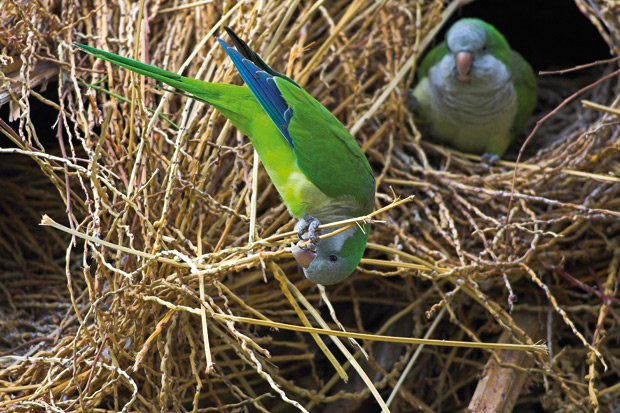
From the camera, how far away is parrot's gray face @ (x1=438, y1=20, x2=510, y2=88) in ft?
8.12

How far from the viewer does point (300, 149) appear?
163cm

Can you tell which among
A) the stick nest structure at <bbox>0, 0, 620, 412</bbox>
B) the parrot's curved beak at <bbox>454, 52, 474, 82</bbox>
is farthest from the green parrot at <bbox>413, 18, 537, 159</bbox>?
the stick nest structure at <bbox>0, 0, 620, 412</bbox>

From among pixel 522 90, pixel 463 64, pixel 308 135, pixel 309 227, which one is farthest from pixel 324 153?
pixel 522 90

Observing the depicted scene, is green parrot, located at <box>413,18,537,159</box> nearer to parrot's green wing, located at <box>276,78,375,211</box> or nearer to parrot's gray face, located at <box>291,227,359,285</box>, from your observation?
parrot's green wing, located at <box>276,78,375,211</box>

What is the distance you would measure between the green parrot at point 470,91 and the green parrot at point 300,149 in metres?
1.02

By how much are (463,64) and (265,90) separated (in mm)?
1205

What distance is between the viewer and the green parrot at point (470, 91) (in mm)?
2504

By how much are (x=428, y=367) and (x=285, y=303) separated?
26.0 inches

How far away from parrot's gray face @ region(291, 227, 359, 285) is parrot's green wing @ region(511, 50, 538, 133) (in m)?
1.55

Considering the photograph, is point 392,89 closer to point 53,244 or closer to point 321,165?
point 321,165

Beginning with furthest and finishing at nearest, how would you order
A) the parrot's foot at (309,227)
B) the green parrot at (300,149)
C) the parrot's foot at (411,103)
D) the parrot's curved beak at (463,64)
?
the parrot's foot at (411,103)
the parrot's curved beak at (463,64)
the green parrot at (300,149)
the parrot's foot at (309,227)

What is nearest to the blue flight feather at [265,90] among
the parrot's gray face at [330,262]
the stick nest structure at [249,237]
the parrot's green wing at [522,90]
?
the stick nest structure at [249,237]

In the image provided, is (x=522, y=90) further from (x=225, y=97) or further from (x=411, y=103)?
(x=225, y=97)

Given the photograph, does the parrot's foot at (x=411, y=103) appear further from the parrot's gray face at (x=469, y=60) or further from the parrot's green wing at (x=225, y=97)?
the parrot's green wing at (x=225, y=97)
